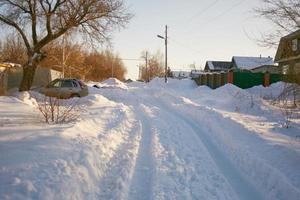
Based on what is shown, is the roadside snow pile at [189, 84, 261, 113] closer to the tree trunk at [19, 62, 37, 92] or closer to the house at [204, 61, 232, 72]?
the tree trunk at [19, 62, 37, 92]

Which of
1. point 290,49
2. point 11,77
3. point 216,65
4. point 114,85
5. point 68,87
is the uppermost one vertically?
point 216,65

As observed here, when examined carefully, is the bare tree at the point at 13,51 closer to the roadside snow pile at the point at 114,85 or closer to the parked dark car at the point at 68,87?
the roadside snow pile at the point at 114,85

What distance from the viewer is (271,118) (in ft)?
54.1

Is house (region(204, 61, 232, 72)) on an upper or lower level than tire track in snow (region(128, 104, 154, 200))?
upper

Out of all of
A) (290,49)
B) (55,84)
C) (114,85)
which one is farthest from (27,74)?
(114,85)

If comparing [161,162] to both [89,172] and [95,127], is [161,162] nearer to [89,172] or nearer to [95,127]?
[89,172]

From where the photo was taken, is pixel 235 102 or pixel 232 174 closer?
pixel 232 174

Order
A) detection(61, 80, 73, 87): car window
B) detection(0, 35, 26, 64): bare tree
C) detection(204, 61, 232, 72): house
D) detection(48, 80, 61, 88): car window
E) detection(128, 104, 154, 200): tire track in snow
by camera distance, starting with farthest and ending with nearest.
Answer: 1. detection(204, 61, 232, 72): house
2. detection(0, 35, 26, 64): bare tree
3. detection(61, 80, 73, 87): car window
4. detection(48, 80, 61, 88): car window
5. detection(128, 104, 154, 200): tire track in snow

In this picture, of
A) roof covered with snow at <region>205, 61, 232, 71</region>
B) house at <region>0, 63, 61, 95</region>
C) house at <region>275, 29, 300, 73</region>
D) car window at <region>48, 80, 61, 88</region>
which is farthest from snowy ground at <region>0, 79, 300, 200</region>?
roof covered with snow at <region>205, 61, 232, 71</region>

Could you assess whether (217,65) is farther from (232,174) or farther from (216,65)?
(232,174)

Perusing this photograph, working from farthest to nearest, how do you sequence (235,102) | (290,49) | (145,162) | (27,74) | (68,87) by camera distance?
(68,87), (27,74), (235,102), (290,49), (145,162)

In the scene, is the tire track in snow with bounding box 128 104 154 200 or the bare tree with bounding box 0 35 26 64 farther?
the bare tree with bounding box 0 35 26 64

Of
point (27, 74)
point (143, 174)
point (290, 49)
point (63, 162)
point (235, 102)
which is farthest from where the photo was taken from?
point (27, 74)

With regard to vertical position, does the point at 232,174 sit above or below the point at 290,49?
below
